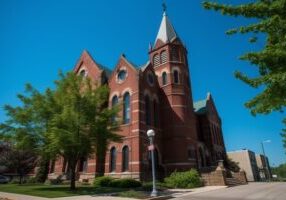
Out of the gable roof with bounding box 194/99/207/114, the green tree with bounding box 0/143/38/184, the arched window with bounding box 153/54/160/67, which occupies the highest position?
the arched window with bounding box 153/54/160/67

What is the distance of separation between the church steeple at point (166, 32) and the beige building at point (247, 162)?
1339 inches

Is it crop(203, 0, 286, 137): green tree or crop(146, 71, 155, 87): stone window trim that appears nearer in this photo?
crop(203, 0, 286, 137): green tree

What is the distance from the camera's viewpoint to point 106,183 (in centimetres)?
2403

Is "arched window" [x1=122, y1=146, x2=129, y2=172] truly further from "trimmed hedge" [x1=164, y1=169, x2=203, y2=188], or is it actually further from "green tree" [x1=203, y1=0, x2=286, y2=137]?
"green tree" [x1=203, y1=0, x2=286, y2=137]

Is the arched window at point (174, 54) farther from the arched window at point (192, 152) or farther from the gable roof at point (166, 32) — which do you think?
the arched window at point (192, 152)

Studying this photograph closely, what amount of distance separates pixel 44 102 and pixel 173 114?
17.5m

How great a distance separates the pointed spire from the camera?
39081 millimetres

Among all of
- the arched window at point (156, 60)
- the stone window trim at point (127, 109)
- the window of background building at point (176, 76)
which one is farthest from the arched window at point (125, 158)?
the arched window at point (156, 60)

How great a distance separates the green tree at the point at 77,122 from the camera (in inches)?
722

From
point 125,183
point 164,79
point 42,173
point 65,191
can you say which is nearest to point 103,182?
point 125,183

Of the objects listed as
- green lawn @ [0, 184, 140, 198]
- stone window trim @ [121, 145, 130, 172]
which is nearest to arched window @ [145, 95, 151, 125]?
stone window trim @ [121, 145, 130, 172]

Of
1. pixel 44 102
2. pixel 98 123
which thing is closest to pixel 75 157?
pixel 98 123

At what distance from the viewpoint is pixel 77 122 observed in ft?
61.2

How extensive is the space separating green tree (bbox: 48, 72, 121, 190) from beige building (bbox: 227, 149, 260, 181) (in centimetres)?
4557
